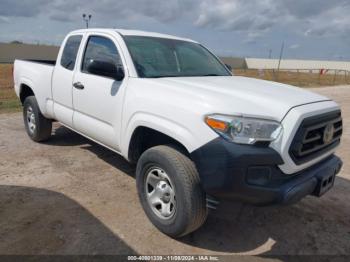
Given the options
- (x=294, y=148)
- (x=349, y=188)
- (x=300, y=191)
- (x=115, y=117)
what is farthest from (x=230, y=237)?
(x=349, y=188)

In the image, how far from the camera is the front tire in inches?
108

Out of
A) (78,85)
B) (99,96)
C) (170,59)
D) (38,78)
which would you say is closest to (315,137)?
(170,59)

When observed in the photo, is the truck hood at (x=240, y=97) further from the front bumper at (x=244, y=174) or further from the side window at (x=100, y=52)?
the side window at (x=100, y=52)

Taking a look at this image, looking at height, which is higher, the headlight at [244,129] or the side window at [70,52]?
the side window at [70,52]

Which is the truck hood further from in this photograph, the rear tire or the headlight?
the rear tire

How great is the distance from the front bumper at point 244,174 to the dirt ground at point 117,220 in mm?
687

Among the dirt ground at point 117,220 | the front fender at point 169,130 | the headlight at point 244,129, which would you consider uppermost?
the headlight at point 244,129

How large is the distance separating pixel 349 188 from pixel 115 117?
10.4 ft

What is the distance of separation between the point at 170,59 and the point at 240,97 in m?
1.41

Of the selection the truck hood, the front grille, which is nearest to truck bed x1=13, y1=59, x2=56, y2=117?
the truck hood

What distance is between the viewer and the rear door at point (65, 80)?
14.9 ft

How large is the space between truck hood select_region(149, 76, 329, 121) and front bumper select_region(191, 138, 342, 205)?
0.29m

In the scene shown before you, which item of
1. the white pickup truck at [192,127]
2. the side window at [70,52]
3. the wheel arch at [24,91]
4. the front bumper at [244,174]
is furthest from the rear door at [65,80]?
the front bumper at [244,174]

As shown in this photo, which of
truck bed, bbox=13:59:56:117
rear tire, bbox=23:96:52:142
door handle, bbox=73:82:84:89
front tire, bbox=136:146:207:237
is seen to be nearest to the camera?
front tire, bbox=136:146:207:237
